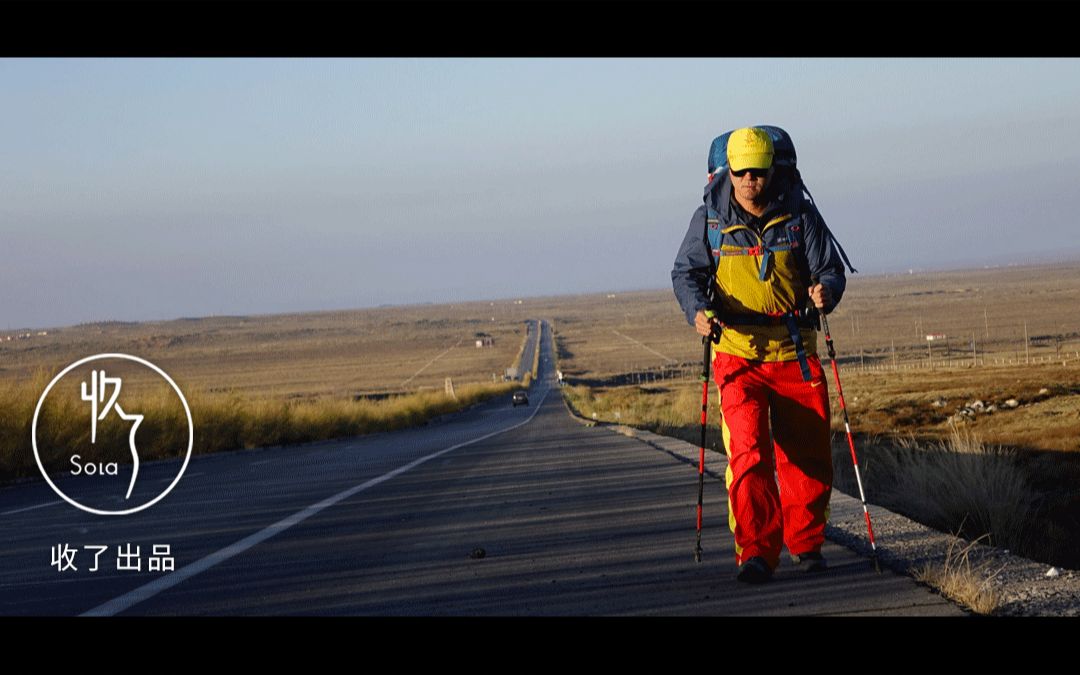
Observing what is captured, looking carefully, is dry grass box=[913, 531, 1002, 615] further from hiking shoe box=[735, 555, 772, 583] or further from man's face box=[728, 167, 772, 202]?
man's face box=[728, 167, 772, 202]

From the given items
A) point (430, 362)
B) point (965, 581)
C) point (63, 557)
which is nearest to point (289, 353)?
point (430, 362)

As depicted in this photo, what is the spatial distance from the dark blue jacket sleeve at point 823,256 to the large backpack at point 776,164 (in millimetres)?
36

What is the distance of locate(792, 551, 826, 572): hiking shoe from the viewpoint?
6098mm

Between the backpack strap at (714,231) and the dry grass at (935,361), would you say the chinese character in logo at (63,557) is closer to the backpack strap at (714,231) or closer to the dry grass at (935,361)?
the backpack strap at (714,231)

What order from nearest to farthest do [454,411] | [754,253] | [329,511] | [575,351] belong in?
[754,253] < [329,511] < [454,411] < [575,351]

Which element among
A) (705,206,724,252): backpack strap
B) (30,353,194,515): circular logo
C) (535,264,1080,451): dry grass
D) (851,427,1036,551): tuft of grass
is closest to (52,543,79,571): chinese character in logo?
(30,353,194,515): circular logo

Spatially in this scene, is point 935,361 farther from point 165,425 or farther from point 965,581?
point 965,581

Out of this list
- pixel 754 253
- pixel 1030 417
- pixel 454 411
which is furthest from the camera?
pixel 454 411
